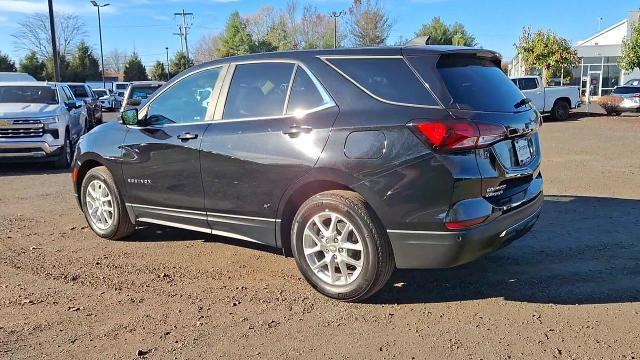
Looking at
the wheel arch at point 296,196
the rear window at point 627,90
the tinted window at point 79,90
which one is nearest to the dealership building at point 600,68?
the rear window at point 627,90

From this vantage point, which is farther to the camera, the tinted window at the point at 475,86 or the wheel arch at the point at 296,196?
the wheel arch at the point at 296,196

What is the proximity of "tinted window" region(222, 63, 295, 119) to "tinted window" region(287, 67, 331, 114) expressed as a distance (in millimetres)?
81

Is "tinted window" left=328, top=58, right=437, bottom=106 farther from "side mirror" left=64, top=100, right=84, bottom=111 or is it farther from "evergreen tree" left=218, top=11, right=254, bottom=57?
"evergreen tree" left=218, top=11, right=254, bottom=57

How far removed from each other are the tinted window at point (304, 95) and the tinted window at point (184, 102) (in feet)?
2.98

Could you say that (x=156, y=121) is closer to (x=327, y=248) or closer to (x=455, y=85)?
(x=327, y=248)

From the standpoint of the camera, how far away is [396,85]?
13.1ft

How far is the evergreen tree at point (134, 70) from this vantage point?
247 feet

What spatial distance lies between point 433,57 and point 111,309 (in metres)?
2.98

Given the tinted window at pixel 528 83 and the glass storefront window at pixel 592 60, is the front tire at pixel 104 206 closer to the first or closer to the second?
the tinted window at pixel 528 83

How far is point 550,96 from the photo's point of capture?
2383 centimetres

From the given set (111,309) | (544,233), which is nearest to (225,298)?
(111,309)

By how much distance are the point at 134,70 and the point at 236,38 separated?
1515 cm

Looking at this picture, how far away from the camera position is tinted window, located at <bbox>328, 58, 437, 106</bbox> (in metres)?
3.91

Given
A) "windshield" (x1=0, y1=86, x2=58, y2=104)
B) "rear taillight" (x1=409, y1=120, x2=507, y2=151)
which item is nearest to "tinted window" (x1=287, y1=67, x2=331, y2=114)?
"rear taillight" (x1=409, y1=120, x2=507, y2=151)
